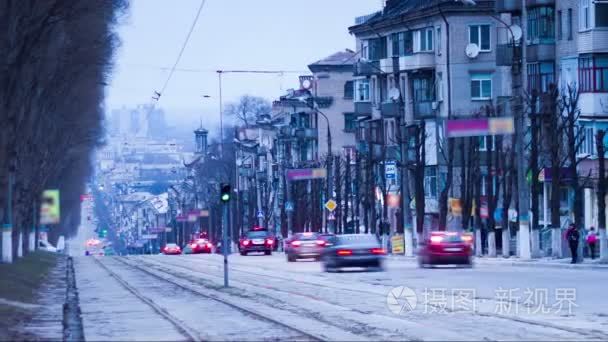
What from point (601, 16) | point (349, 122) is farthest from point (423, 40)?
point (349, 122)

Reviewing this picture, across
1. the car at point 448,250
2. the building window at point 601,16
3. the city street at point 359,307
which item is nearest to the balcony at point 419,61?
the building window at point 601,16

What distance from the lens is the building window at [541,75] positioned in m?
79.5

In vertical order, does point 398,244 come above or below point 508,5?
below

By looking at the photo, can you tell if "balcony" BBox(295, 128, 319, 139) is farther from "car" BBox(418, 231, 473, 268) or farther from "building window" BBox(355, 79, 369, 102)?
"car" BBox(418, 231, 473, 268)

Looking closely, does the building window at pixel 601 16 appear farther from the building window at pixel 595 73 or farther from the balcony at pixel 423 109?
the balcony at pixel 423 109

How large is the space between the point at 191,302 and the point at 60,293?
31.9 ft

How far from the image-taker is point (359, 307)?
33.0 meters

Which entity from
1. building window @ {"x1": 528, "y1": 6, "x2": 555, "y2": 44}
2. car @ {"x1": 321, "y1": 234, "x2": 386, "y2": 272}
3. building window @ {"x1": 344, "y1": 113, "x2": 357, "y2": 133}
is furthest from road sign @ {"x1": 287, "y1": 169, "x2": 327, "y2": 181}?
building window @ {"x1": 344, "y1": 113, "x2": 357, "y2": 133}

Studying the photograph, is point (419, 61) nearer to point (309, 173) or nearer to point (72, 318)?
point (309, 173)

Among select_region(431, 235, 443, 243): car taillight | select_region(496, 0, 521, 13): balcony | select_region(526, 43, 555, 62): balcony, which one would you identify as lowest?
select_region(431, 235, 443, 243): car taillight

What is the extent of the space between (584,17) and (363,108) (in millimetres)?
44521

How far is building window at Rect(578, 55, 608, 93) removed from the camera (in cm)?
7169

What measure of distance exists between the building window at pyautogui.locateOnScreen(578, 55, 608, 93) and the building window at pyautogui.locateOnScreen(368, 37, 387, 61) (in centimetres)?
3962

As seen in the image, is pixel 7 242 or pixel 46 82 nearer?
pixel 46 82
